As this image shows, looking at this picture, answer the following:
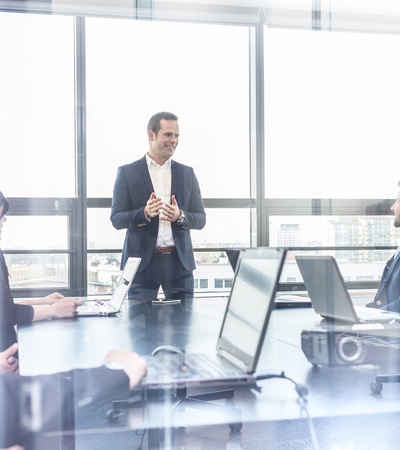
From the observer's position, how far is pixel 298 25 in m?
4.23

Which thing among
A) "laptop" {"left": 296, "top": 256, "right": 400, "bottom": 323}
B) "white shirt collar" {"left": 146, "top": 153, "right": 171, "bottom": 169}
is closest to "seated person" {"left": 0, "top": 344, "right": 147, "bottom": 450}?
"laptop" {"left": 296, "top": 256, "right": 400, "bottom": 323}

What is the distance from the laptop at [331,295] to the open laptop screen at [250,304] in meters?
0.34

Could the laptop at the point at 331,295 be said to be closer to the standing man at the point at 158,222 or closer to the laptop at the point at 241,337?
the laptop at the point at 241,337

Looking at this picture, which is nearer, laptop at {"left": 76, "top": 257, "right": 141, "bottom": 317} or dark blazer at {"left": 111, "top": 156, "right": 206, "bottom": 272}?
laptop at {"left": 76, "top": 257, "right": 141, "bottom": 317}

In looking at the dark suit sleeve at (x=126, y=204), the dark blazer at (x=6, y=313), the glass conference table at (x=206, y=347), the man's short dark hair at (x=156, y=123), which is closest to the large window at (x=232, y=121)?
the man's short dark hair at (x=156, y=123)

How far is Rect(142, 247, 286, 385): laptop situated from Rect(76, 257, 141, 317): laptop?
80 cm

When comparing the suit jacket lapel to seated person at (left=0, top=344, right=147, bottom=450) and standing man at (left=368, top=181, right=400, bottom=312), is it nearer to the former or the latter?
standing man at (left=368, top=181, right=400, bottom=312)

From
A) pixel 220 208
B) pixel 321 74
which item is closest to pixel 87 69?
pixel 220 208

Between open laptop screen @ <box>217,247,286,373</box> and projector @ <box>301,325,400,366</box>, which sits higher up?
open laptop screen @ <box>217,247,286,373</box>

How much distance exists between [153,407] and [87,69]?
109 inches

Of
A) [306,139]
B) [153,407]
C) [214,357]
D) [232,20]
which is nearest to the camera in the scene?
[214,357]

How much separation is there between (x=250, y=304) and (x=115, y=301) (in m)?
1.07

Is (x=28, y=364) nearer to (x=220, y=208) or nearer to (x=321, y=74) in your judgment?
(x=220, y=208)

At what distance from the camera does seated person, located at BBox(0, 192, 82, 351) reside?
1.56 meters
